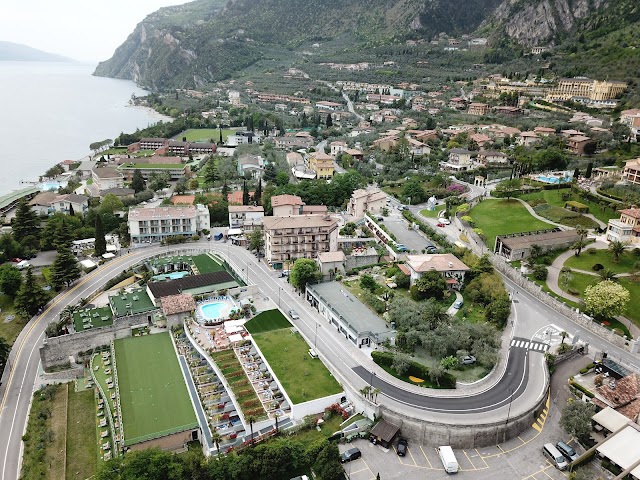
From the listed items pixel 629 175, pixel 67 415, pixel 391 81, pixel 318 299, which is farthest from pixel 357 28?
pixel 67 415

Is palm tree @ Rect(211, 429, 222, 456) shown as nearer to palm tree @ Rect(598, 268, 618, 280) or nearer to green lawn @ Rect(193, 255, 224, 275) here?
green lawn @ Rect(193, 255, 224, 275)

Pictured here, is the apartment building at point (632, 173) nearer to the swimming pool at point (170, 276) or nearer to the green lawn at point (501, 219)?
the green lawn at point (501, 219)

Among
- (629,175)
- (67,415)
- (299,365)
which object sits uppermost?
(629,175)

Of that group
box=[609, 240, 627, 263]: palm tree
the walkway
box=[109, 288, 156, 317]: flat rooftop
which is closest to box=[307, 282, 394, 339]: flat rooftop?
box=[109, 288, 156, 317]: flat rooftop

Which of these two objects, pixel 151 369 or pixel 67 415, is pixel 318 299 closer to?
pixel 151 369

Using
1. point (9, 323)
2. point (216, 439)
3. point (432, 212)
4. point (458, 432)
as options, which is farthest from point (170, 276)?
point (458, 432)

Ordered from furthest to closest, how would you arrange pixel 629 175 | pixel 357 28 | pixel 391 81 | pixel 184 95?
pixel 357 28
pixel 184 95
pixel 391 81
pixel 629 175
